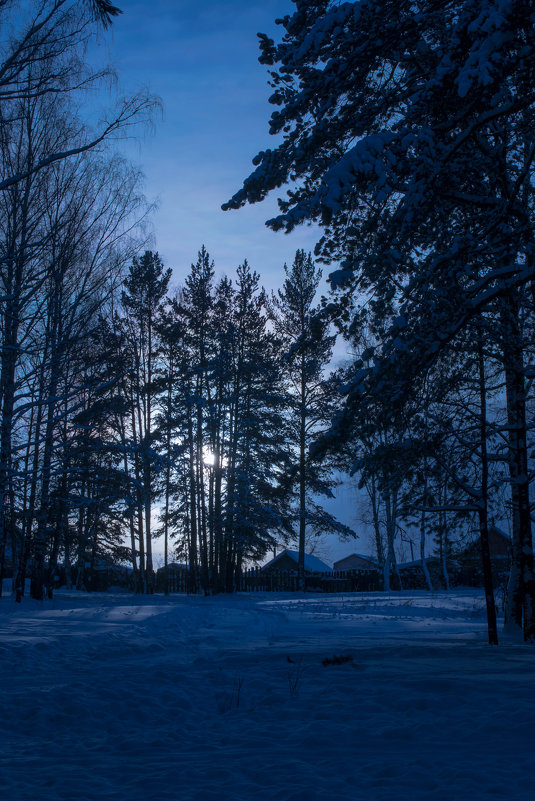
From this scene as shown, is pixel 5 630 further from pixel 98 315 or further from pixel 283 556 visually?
pixel 283 556

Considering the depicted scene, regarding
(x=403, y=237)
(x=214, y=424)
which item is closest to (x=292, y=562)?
(x=214, y=424)

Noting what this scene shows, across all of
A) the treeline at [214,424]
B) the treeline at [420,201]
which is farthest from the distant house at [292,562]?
the treeline at [420,201]

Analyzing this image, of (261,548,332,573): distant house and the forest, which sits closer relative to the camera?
the forest

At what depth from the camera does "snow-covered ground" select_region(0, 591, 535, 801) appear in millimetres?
2891

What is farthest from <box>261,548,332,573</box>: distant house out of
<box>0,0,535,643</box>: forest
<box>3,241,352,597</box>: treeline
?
<box>0,0,535,643</box>: forest

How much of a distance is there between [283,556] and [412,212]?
5158 cm

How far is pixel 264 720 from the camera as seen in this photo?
428cm

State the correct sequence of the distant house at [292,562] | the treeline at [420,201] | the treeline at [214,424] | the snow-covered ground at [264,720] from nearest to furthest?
the snow-covered ground at [264,720] → the treeline at [420,201] → the treeline at [214,424] → the distant house at [292,562]

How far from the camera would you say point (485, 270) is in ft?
27.1

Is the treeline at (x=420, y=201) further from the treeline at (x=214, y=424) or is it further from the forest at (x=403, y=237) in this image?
the treeline at (x=214, y=424)

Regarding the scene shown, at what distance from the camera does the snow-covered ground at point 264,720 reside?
289cm

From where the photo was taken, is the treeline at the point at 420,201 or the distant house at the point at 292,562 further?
the distant house at the point at 292,562

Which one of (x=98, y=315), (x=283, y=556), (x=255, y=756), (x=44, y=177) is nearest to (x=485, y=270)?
(x=255, y=756)

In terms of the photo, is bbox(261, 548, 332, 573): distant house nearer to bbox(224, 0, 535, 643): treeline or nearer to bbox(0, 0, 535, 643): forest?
bbox(0, 0, 535, 643): forest
